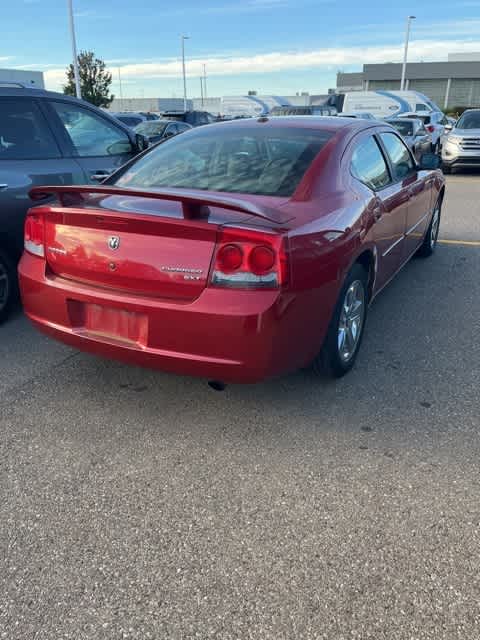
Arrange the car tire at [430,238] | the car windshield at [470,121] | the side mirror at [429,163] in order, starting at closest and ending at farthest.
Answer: the side mirror at [429,163], the car tire at [430,238], the car windshield at [470,121]

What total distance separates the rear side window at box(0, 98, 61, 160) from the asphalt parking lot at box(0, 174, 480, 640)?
5.84ft

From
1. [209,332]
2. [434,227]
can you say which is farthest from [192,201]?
[434,227]

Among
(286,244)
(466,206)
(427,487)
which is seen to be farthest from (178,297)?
(466,206)

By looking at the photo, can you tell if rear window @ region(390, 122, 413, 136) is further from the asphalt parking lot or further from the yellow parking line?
the asphalt parking lot

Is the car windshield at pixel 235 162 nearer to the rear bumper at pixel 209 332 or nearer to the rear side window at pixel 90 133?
the rear bumper at pixel 209 332

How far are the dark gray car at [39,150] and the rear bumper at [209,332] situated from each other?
1.71 meters

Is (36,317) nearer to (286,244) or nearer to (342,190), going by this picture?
(286,244)

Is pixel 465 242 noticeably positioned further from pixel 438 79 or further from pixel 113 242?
pixel 438 79

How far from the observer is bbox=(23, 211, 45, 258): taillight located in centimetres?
328

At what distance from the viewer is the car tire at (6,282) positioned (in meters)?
4.65

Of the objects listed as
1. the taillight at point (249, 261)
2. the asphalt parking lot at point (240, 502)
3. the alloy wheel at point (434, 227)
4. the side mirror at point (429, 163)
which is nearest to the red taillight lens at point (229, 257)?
the taillight at point (249, 261)

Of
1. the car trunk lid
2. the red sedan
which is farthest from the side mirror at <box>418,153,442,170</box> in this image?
the car trunk lid

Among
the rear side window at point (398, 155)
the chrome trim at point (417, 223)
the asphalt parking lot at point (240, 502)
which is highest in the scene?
the rear side window at point (398, 155)

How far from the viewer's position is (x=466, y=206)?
406 inches
